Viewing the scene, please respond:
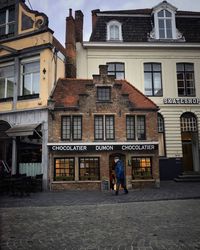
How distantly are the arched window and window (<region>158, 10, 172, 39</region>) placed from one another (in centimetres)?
708

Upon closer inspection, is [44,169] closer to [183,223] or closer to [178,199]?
[178,199]

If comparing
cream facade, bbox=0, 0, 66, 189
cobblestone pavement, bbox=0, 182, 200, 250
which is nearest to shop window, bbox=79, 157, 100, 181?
cream facade, bbox=0, 0, 66, 189

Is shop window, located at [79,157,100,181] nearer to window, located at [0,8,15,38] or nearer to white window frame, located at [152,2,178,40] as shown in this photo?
window, located at [0,8,15,38]

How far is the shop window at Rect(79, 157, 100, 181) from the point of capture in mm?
17000

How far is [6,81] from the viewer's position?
66.1 feet

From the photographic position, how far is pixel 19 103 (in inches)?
747

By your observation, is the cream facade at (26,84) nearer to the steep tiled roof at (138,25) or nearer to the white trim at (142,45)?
the white trim at (142,45)

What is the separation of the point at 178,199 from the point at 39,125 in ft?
31.8

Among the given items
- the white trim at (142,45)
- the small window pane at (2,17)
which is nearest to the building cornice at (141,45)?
the white trim at (142,45)

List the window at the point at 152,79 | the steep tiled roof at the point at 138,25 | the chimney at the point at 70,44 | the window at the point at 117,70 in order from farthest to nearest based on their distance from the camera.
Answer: the steep tiled roof at the point at 138,25, the window at the point at 117,70, the window at the point at 152,79, the chimney at the point at 70,44

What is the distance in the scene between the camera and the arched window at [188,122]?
2272 centimetres

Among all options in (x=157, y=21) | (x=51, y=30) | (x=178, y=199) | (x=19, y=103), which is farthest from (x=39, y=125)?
(x=157, y=21)

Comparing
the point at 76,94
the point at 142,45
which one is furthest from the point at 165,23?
the point at 76,94

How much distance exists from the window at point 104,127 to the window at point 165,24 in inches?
419
